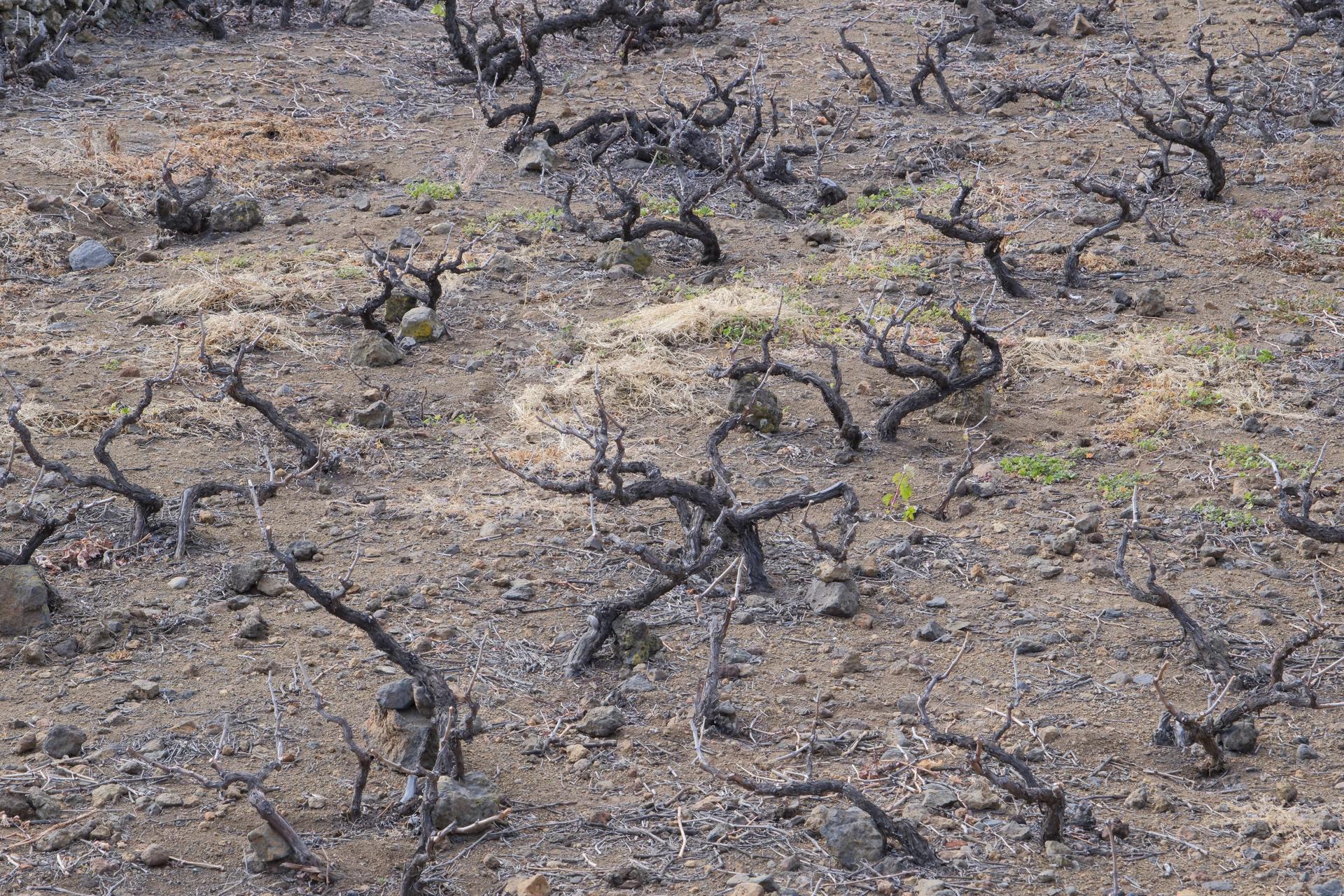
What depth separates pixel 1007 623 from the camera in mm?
4473

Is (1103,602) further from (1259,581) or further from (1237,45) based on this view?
(1237,45)

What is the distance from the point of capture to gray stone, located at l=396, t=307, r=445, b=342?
693cm

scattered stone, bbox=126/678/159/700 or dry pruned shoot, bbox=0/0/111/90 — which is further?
dry pruned shoot, bbox=0/0/111/90

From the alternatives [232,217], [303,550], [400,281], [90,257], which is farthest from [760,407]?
[90,257]

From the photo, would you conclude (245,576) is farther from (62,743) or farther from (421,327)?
(421,327)

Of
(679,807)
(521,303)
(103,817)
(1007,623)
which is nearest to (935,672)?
(1007,623)

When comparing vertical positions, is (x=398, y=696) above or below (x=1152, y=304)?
below

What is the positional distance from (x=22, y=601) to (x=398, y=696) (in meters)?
1.48

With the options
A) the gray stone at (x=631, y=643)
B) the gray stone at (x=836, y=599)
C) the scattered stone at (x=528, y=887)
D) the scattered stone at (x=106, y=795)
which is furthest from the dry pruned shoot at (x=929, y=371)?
the scattered stone at (x=106, y=795)

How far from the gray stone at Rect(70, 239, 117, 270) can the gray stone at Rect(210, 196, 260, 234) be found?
0.64m

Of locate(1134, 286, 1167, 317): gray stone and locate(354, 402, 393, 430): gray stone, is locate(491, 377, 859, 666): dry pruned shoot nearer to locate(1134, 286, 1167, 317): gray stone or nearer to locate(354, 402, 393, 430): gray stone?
locate(354, 402, 393, 430): gray stone

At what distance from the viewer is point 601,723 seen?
12.7 feet

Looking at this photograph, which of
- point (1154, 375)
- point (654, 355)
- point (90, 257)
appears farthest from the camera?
point (90, 257)

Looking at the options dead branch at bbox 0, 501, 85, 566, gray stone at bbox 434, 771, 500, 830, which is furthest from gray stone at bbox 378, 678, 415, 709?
dead branch at bbox 0, 501, 85, 566
